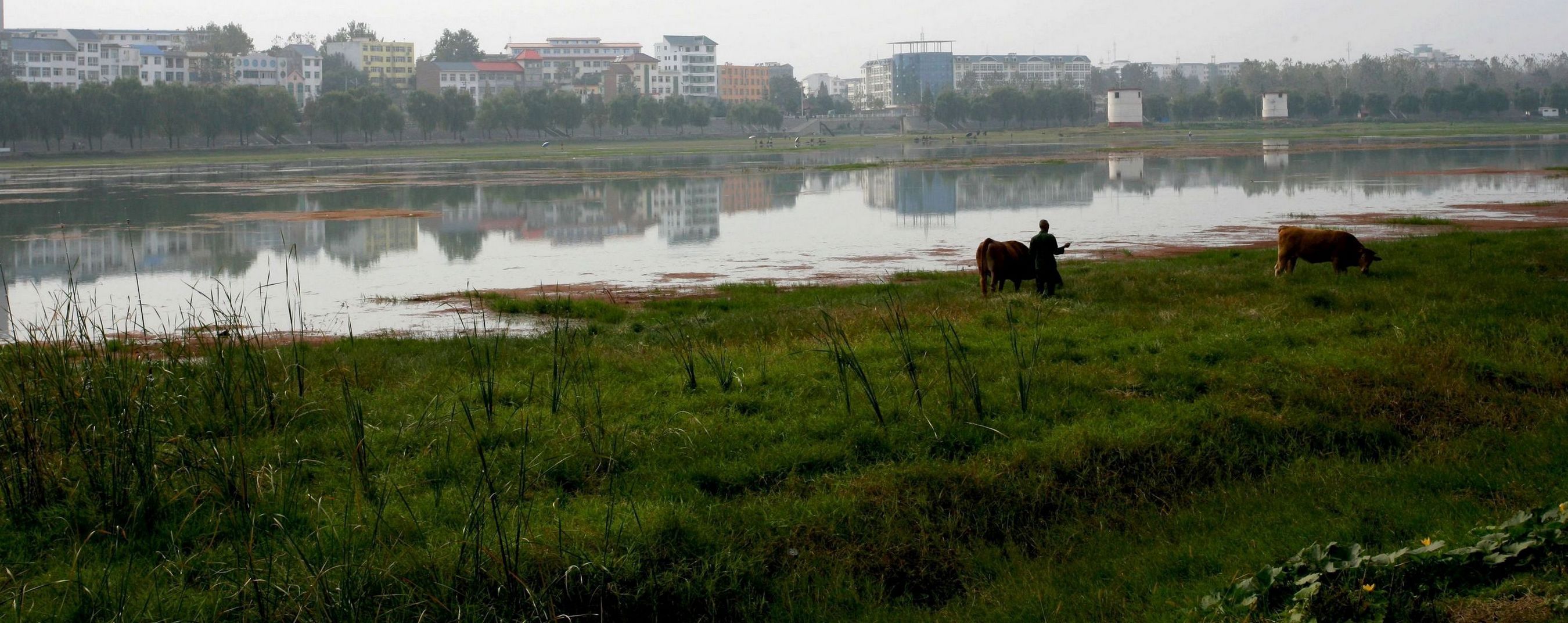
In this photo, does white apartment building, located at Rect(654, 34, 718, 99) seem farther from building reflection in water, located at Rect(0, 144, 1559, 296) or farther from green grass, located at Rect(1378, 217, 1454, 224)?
green grass, located at Rect(1378, 217, 1454, 224)

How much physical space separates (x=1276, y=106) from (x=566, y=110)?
68.3 metres

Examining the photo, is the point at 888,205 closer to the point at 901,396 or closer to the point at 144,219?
the point at 144,219

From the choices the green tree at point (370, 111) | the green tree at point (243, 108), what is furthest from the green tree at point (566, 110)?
the green tree at point (243, 108)

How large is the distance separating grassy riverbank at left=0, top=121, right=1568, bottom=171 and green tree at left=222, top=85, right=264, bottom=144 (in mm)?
1645

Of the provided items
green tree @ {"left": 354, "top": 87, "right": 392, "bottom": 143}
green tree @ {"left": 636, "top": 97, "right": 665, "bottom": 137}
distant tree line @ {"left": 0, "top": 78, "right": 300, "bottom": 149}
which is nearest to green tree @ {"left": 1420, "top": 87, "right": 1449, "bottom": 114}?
green tree @ {"left": 636, "top": 97, "right": 665, "bottom": 137}

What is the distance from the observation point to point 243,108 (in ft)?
280

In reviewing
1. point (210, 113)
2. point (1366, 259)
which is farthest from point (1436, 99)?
point (1366, 259)

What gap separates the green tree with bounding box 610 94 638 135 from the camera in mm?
109181

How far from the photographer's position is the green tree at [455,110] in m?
98.1

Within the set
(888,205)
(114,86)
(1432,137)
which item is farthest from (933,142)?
(888,205)

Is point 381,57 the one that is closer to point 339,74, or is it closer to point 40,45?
point 339,74

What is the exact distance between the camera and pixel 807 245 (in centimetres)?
2233

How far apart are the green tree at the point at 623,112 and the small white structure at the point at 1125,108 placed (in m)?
45.4

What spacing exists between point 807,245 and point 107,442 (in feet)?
53.7
